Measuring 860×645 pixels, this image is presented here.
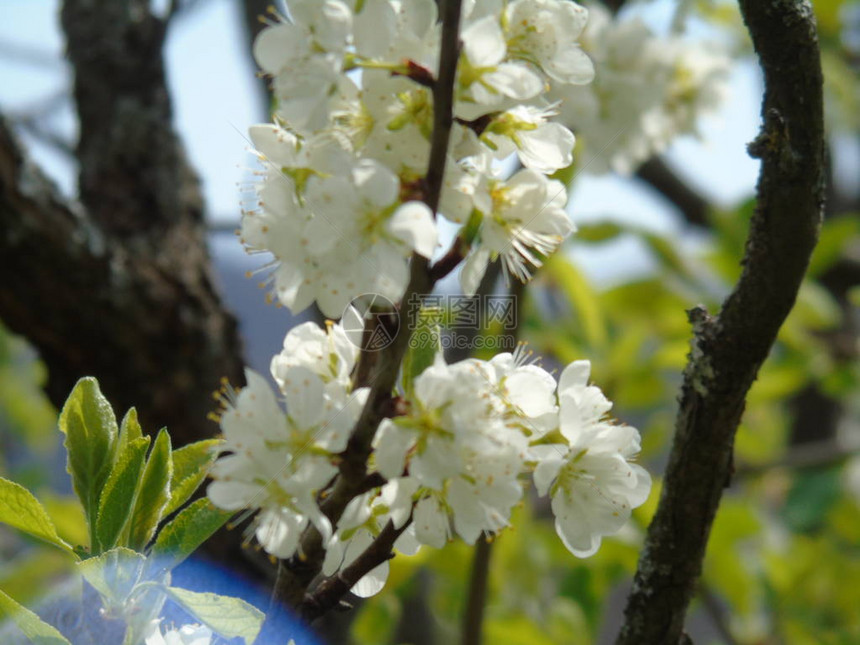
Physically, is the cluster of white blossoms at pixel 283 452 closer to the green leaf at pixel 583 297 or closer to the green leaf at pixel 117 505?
the green leaf at pixel 117 505

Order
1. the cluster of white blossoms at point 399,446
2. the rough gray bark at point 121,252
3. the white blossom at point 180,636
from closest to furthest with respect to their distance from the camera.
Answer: the cluster of white blossoms at point 399,446 < the white blossom at point 180,636 < the rough gray bark at point 121,252

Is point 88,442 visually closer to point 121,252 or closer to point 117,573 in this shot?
point 117,573

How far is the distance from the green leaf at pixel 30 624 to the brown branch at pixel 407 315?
186 mm

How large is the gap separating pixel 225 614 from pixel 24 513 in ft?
0.70

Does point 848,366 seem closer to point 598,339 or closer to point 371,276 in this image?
point 598,339

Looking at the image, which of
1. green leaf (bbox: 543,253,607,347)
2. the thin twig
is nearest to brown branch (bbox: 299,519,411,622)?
the thin twig

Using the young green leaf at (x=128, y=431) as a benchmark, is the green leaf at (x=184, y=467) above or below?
below

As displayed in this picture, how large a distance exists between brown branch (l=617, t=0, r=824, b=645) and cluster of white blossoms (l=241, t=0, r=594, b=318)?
230 mm

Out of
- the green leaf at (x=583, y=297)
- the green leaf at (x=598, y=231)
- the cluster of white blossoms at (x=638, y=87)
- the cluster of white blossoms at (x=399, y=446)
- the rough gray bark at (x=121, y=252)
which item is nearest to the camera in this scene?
the cluster of white blossoms at (x=399, y=446)

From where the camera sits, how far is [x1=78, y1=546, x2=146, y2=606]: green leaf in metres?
0.64

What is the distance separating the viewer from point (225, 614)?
61 centimetres

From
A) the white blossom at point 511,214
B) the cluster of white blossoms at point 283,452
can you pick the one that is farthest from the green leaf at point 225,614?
the white blossom at point 511,214

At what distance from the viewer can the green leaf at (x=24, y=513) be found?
707 mm

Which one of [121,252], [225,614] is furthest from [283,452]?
[121,252]
